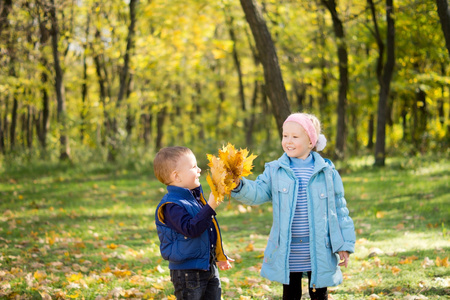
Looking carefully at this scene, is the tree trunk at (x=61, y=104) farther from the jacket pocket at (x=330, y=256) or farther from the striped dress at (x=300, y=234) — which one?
the jacket pocket at (x=330, y=256)

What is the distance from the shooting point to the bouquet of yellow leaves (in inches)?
116

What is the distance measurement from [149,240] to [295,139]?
4414 mm

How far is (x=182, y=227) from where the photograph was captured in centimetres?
292

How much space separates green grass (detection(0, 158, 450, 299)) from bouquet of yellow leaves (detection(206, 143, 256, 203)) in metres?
1.92

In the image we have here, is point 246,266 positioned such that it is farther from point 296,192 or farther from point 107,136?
point 107,136

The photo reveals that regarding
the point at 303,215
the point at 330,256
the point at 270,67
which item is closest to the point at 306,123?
the point at 303,215

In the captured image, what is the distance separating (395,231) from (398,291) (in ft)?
9.49

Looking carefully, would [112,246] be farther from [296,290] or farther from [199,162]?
[199,162]

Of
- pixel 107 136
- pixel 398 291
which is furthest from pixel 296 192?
pixel 107 136

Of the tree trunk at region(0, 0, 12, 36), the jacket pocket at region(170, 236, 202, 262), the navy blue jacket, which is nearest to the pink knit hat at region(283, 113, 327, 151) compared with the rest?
the navy blue jacket

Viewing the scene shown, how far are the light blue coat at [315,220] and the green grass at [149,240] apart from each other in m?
1.37

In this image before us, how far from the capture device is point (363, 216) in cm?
848

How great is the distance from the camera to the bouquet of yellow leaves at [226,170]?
294 centimetres

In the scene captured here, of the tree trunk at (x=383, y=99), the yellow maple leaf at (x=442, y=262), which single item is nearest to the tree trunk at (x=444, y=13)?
the yellow maple leaf at (x=442, y=262)
